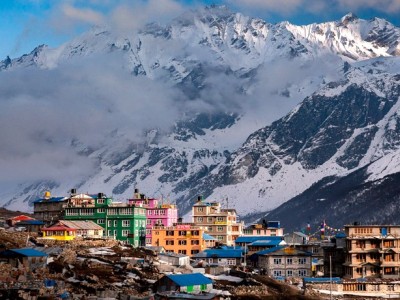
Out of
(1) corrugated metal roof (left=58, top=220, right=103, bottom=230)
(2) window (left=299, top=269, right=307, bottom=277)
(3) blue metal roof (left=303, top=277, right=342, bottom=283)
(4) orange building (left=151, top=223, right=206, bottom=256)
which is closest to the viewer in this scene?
(3) blue metal roof (left=303, top=277, right=342, bottom=283)

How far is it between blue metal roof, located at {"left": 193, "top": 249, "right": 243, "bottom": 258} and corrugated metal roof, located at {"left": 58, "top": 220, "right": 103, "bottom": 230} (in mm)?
19121

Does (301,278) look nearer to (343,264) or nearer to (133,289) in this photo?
(343,264)

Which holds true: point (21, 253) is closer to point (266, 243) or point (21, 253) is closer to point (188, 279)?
point (188, 279)

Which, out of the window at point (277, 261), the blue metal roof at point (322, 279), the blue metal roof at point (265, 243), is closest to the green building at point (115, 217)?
the blue metal roof at point (265, 243)

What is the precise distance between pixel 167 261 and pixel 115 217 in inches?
1505

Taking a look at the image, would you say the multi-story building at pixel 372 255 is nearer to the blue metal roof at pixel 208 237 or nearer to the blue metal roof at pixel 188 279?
the blue metal roof at pixel 188 279

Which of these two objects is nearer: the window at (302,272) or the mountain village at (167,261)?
the mountain village at (167,261)

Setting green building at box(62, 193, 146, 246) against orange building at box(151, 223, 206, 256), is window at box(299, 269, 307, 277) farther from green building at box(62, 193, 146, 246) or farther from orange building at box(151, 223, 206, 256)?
green building at box(62, 193, 146, 246)

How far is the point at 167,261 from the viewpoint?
150m

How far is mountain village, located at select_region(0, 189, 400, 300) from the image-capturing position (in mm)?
118312

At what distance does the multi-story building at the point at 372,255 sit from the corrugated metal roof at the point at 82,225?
45041 millimetres

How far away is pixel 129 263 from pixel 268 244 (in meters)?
44.0

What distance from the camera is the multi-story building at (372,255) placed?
14875 cm

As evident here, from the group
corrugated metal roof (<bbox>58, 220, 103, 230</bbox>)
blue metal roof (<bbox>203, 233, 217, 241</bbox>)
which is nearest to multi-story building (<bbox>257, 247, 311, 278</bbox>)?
blue metal roof (<bbox>203, 233, 217, 241</bbox>)
